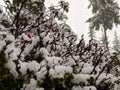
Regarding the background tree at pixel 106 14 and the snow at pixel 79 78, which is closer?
the snow at pixel 79 78

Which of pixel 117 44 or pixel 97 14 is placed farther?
pixel 117 44

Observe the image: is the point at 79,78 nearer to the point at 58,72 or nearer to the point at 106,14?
the point at 58,72

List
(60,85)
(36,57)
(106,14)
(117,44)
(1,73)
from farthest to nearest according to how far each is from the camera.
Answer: (117,44)
(106,14)
(36,57)
(60,85)
(1,73)

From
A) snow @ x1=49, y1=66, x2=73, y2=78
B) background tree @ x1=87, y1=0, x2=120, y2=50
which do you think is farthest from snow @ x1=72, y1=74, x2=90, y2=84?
background tree @ x1=87, y1=0, x2=120, y2=50

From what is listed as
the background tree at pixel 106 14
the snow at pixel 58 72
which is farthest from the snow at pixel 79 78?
the background tree at pixel 106 14

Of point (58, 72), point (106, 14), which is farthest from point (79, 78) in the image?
point (106, 14)

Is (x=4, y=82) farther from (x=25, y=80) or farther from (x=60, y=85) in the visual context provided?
(x=60, y=85)

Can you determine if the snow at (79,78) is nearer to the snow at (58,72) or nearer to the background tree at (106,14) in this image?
the snow at (58,72)

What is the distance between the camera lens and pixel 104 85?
2.94m

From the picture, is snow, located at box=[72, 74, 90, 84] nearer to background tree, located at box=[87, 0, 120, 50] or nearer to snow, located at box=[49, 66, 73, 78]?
snow, located at box=[49, 66, 73, 78]

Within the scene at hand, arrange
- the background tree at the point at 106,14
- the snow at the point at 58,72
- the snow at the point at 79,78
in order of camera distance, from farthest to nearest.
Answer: the background tree at the point at 106,14 → the snow at the point at 79,78 → the snow at the point at 58,72

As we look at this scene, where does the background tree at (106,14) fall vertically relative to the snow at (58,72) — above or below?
above

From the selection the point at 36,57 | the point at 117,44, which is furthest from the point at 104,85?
the point at 117,44

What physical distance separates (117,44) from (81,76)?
55941 millimetres
